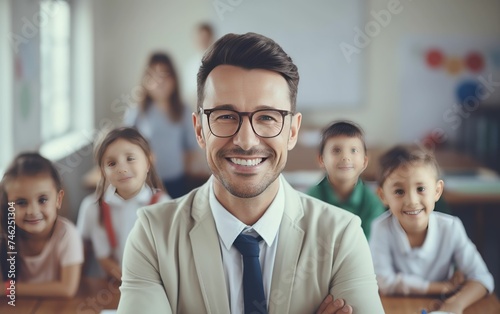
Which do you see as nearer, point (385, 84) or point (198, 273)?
point (198, 273)

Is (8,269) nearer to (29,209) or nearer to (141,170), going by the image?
(29,209)

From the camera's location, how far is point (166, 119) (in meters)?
2.03

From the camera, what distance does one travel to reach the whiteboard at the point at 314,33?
13.3 ft

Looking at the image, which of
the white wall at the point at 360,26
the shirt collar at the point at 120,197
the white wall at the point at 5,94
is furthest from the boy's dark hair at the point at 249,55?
the white wall at the point at 360,26

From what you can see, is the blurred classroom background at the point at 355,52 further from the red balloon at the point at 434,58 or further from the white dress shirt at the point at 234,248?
the white dress shirt at the point at 234,248

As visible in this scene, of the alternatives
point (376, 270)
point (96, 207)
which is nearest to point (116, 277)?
point (96, 207)

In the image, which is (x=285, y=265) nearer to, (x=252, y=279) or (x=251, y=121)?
(x=252, y=279)

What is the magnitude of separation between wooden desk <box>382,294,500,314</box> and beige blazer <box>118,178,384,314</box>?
100 mm

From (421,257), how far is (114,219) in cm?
47

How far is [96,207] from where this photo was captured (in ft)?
3.28

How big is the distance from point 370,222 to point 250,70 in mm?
310

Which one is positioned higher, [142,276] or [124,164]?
[124,164]

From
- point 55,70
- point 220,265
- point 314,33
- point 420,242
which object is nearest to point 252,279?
A: point 220,265

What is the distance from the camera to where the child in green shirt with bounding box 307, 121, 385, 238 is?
0.92 meters
